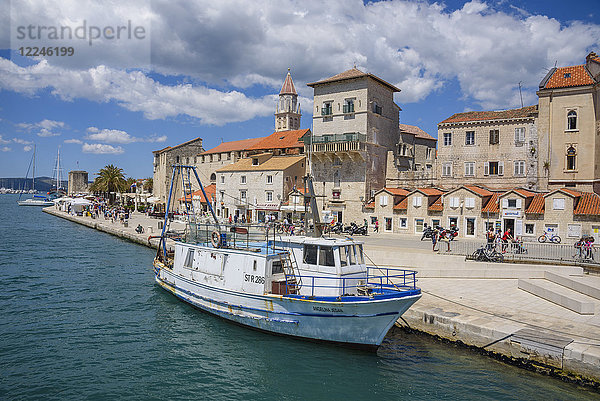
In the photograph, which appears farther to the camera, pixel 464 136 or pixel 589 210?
pixel 464 136

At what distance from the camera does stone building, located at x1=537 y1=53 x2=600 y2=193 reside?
35906mm

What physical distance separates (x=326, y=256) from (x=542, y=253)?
15.8 metres

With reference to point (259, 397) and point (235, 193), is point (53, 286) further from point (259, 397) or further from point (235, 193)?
point (235, 193)

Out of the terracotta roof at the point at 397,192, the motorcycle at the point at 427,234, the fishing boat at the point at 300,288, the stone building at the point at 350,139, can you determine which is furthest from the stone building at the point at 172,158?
the fishing boat at the point at 300,288

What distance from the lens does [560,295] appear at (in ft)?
55.9

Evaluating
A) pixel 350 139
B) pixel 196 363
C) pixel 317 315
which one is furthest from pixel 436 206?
pixel 196 363

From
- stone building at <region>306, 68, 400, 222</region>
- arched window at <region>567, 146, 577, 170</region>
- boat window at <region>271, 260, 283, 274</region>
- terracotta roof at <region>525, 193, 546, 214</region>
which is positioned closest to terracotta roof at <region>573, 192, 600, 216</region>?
terracotta roof at <region>525, 193, 546, 214</region>

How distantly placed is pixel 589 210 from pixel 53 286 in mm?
34538

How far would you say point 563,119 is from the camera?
1457 inches

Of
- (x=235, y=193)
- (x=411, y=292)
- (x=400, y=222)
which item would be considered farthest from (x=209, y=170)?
(x=411, y=292)

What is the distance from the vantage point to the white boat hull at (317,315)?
15.0 metres

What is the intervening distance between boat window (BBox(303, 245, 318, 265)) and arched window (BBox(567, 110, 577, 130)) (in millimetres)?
30805

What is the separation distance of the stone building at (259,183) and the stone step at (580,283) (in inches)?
1235

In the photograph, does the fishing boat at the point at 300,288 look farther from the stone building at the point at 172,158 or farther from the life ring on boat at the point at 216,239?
the stone building at the point at 172,158
